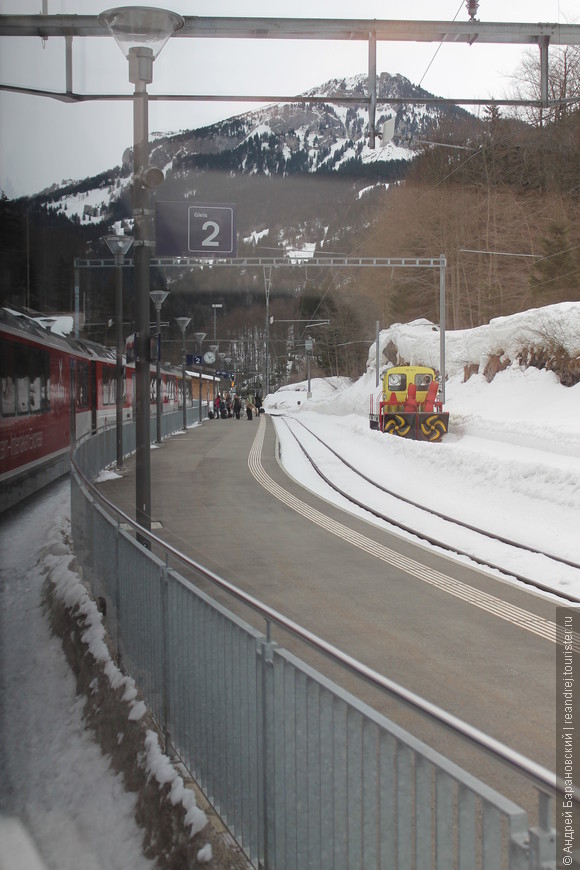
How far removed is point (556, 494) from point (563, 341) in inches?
695

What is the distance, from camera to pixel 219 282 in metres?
38.2

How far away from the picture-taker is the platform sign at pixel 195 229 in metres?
9.36

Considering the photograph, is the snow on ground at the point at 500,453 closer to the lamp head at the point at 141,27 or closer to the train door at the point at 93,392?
the train door at the point at 93,392

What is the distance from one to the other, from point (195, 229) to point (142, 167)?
1.13 meters

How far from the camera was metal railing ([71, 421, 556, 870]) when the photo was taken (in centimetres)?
218

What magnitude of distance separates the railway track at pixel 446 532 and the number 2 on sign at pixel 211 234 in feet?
16.7

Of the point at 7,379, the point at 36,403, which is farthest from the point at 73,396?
the point at 7,379

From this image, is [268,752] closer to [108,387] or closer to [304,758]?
[304,758]

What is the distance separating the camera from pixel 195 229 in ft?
32.1

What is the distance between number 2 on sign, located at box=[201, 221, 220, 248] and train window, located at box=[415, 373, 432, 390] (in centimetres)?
2451

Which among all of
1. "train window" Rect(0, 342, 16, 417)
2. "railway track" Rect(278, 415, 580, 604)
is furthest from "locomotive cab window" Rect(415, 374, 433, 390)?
"train window" Rect(0, 342, 16, 417)

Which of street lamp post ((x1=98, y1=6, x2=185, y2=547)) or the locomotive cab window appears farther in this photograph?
the locomotive cab window

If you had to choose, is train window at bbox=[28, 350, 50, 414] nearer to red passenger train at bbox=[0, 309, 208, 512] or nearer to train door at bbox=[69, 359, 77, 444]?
red passenger train at bbox=[0, 309, 208, 512]

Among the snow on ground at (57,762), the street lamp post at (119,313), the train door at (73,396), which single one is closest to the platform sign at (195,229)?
the snow on ground at (57,762)
